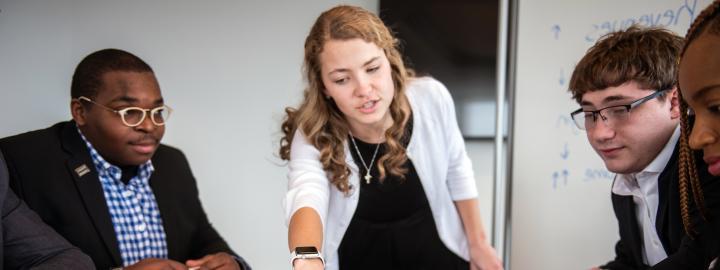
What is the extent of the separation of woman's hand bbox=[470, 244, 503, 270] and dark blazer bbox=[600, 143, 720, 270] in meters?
0.33

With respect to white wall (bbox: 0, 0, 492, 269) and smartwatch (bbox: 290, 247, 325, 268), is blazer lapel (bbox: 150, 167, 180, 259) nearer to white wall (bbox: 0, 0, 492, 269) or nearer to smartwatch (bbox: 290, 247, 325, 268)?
white wall (bbox: 0, 0, 492, 269)

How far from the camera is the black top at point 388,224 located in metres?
1.75

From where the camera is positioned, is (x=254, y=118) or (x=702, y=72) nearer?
(x=702, y=72)

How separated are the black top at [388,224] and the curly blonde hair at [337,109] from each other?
0.04 m

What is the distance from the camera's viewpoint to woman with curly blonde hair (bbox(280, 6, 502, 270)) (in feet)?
5.21

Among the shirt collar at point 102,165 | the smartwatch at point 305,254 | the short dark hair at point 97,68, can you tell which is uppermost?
the short dark hair at point 97,68

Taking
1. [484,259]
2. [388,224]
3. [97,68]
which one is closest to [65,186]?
[97,68]

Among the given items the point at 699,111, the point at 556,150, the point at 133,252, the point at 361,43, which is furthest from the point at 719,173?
the point at 133,252

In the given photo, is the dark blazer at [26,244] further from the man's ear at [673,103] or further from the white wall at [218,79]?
the man's ear at [673,103]

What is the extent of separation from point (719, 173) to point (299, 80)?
1484mm

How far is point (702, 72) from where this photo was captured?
895 millimetres

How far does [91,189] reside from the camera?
1.68 meters

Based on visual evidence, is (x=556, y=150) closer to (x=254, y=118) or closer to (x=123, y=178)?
(x=254, y=118)

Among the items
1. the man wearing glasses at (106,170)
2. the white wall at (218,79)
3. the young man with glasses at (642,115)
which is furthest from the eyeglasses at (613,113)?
the man wearing glasses at (106,170)
